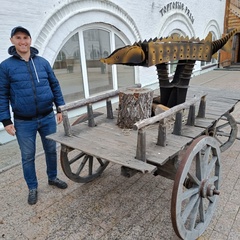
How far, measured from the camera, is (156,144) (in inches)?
81.7

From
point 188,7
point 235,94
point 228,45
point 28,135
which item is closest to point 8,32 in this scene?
point 28,135

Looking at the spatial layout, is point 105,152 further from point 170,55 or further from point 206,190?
point 170,55

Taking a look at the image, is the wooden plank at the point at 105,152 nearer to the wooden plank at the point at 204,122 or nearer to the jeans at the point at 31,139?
the jeans at the point at 31,139

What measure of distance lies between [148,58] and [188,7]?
9.65 meters

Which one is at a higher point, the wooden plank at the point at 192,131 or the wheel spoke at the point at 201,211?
the wooden plank at the point at 192,131

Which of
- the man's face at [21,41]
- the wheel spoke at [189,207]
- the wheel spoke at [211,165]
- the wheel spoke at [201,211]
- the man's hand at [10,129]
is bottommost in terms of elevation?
the wheel spoke at [201,211]

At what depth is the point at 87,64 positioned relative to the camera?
6242mm

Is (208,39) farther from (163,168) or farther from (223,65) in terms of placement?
(223,65)

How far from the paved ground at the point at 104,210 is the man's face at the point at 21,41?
1736 mm

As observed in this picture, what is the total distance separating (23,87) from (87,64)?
404 centimetres

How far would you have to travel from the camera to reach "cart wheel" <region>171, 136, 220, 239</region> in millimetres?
1784

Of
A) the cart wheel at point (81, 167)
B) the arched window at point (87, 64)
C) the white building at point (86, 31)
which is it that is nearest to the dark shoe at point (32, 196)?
the cart wheel at point (81, 167)

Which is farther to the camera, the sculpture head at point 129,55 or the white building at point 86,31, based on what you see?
the white building at point 86,31

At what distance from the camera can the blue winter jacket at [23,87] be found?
2.33 m
